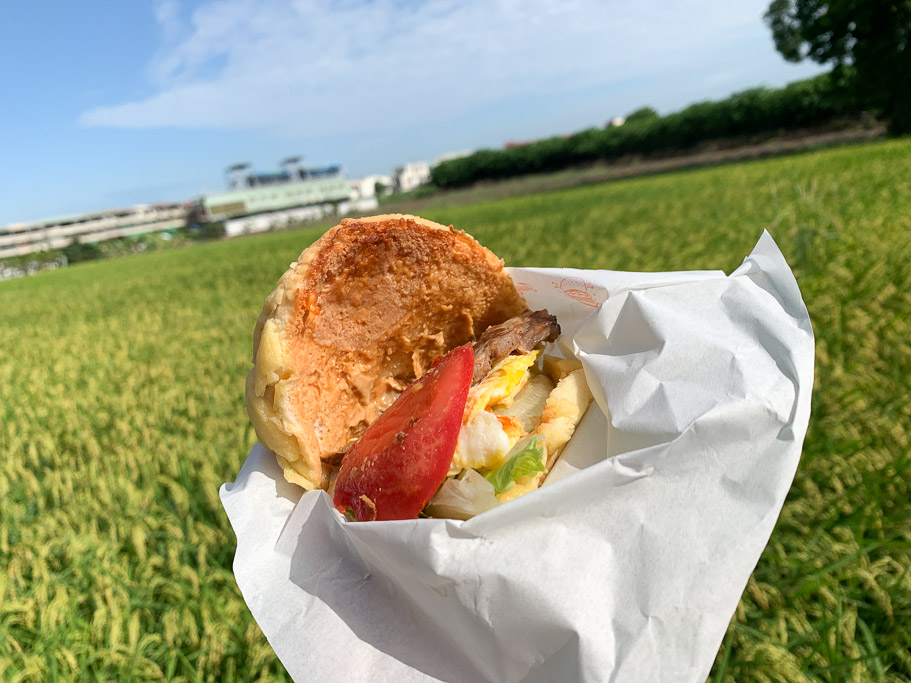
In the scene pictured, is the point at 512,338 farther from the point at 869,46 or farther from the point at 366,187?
the point at 366,187

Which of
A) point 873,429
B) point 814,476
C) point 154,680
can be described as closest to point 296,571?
point 154,680

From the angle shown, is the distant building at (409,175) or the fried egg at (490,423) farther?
the distant building at (409,175)

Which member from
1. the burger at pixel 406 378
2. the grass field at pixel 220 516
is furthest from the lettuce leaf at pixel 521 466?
the grass field at pixel 220 516

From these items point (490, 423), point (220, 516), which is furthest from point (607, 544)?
point (220, 516)

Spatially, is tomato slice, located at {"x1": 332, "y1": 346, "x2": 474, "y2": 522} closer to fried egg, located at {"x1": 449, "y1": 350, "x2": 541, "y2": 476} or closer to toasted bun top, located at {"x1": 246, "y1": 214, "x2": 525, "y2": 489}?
fried egg, located at {"x1": 449, "y1": 350, "x2": 541, "y2": 476}

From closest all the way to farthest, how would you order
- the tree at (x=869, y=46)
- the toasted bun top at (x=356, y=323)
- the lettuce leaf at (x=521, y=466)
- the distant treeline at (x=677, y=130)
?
the lettuce leaf at (x=521, y=466)
the toasted bun top at (x=356, y=323)
the tree at (x=869, y=46)
the distant treeline at (x=677, y=130)

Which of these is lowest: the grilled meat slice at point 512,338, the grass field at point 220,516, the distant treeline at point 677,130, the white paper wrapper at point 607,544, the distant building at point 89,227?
the grass field at point 220,516

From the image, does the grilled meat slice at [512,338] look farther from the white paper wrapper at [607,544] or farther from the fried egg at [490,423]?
the white paper wrapper at [607,544]

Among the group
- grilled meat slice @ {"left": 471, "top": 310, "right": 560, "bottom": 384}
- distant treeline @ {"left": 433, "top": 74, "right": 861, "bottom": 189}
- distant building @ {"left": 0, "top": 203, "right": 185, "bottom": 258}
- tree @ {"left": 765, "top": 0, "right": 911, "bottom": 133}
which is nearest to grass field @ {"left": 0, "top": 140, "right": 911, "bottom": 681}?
grilled meat slice @ {"left": 471, "top": 310, "right": 560, "bottom": 384}
